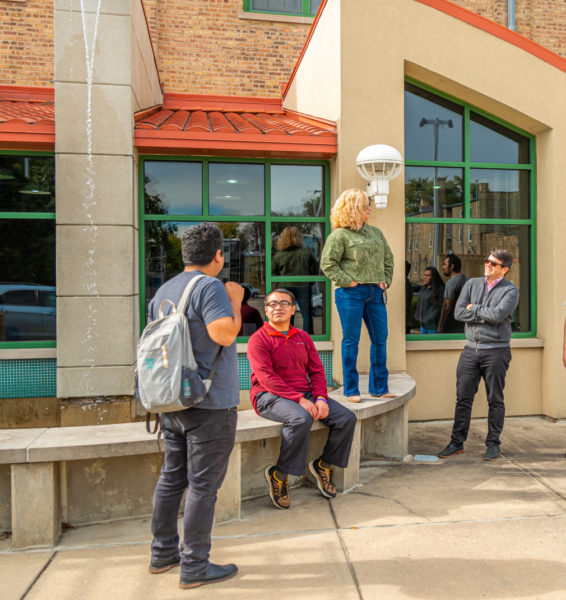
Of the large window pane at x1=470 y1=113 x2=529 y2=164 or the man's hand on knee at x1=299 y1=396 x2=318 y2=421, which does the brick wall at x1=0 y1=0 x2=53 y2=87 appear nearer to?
the large window pane at x1=470 y1=113 x2=529 y2=164

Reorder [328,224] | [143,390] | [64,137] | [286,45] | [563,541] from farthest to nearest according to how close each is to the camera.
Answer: [286,45] < [328,224] < [64,137] < [563,541] < [143,390]

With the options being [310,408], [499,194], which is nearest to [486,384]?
[310,408]

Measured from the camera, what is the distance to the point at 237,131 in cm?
630

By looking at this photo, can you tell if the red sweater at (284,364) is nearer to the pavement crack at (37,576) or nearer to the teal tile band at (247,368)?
the pavement crack at (37,576)

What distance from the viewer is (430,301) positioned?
6957 millimetres

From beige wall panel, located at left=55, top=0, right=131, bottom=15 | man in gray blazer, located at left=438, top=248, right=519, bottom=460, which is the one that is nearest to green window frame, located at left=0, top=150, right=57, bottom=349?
beige wall panel, located at left=55, top=0, right=131, bottom=15

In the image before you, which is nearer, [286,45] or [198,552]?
[198,552]

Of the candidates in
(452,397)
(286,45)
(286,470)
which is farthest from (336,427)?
(286,45)

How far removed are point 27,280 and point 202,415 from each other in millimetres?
4150

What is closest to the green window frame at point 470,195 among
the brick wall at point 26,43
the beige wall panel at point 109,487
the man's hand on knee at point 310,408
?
the man's hand on knee at point 310,408

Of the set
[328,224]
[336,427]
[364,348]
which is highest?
[328,224]

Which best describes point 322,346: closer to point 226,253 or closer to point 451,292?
point 226,253

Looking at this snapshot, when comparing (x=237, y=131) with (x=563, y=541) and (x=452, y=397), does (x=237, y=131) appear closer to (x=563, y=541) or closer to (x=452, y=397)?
(x=452, y=397)

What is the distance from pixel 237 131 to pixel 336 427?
362cm
